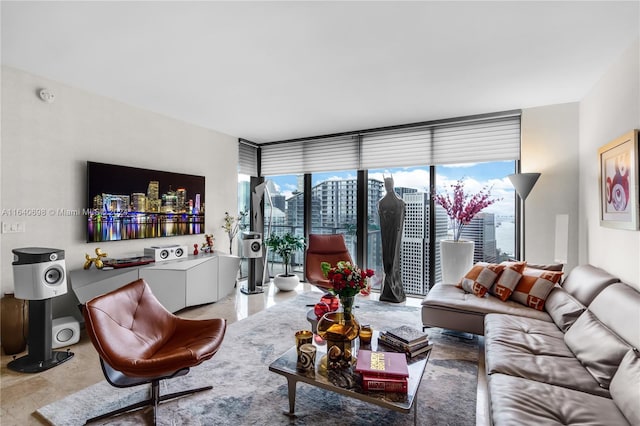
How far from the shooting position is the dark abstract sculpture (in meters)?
4.37

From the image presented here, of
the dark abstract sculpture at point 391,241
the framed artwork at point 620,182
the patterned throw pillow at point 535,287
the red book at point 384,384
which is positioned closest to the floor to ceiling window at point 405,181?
the dark abstract sculpture at point 391,241

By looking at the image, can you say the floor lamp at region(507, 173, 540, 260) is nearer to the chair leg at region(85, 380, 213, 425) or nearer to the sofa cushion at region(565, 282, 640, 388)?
the sofa cushion at region(565, 282, 640, 388)

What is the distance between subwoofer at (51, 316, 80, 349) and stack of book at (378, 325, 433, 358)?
2.76 m

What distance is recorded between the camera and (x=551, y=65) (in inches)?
109

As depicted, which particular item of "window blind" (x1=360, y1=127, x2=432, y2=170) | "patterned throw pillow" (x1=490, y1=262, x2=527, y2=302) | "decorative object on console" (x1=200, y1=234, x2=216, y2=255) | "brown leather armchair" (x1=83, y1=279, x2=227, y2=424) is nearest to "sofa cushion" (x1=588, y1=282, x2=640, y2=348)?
"patterned throw pillow" (x1=490, y1=262, x2=527, y2=302)

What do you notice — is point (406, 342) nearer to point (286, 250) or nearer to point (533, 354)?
point (533, 354)

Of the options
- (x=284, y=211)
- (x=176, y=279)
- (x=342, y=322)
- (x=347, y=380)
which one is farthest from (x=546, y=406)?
(x=284, y=211)

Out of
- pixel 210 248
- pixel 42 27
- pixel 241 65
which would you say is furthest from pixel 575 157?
pixel 42 27

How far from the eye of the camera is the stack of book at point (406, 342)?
2.01 meters

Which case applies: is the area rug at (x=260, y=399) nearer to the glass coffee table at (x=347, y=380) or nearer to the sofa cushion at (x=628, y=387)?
the glass coffee table at (x=347, y=380)

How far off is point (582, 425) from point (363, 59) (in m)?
2.66

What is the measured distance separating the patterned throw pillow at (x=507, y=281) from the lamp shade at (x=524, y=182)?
0.94 meters

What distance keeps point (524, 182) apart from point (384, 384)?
9.98 ft

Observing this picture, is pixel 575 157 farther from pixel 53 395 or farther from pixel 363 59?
pixel 53 395
